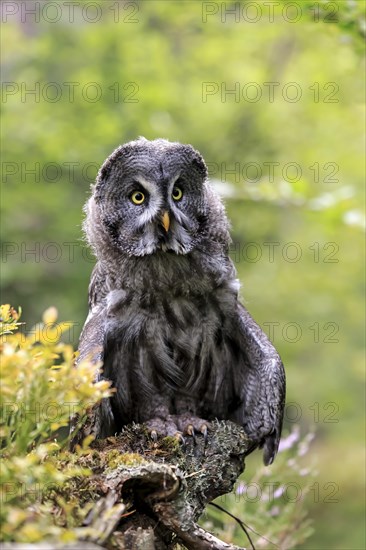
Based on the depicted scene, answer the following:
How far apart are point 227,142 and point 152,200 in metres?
6.27

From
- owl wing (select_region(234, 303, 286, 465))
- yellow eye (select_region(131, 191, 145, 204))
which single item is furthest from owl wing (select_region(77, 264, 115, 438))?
owl wing (select_region(234, 303, 286, 465))

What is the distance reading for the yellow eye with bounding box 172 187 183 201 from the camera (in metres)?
4.01

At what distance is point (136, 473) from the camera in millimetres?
2855

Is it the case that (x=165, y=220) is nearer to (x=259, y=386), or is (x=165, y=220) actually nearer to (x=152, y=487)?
(x=259, y=386)

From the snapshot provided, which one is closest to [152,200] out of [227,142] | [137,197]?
[137,197]

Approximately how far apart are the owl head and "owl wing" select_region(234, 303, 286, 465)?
67 cm

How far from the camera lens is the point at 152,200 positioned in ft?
12.9

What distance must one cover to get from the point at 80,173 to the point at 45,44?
1552mm

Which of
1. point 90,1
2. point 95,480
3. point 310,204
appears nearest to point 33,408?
point 95,480

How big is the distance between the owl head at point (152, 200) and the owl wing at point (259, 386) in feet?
2.20

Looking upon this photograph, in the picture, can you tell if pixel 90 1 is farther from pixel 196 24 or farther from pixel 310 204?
pixel 310 204

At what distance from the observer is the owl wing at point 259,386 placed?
Result: 4203 mm

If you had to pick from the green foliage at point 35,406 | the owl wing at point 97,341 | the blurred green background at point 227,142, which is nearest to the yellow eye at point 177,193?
the owl wing at point 97,341

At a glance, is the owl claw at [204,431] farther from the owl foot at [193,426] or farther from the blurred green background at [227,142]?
the blurred green background at [227,142]
